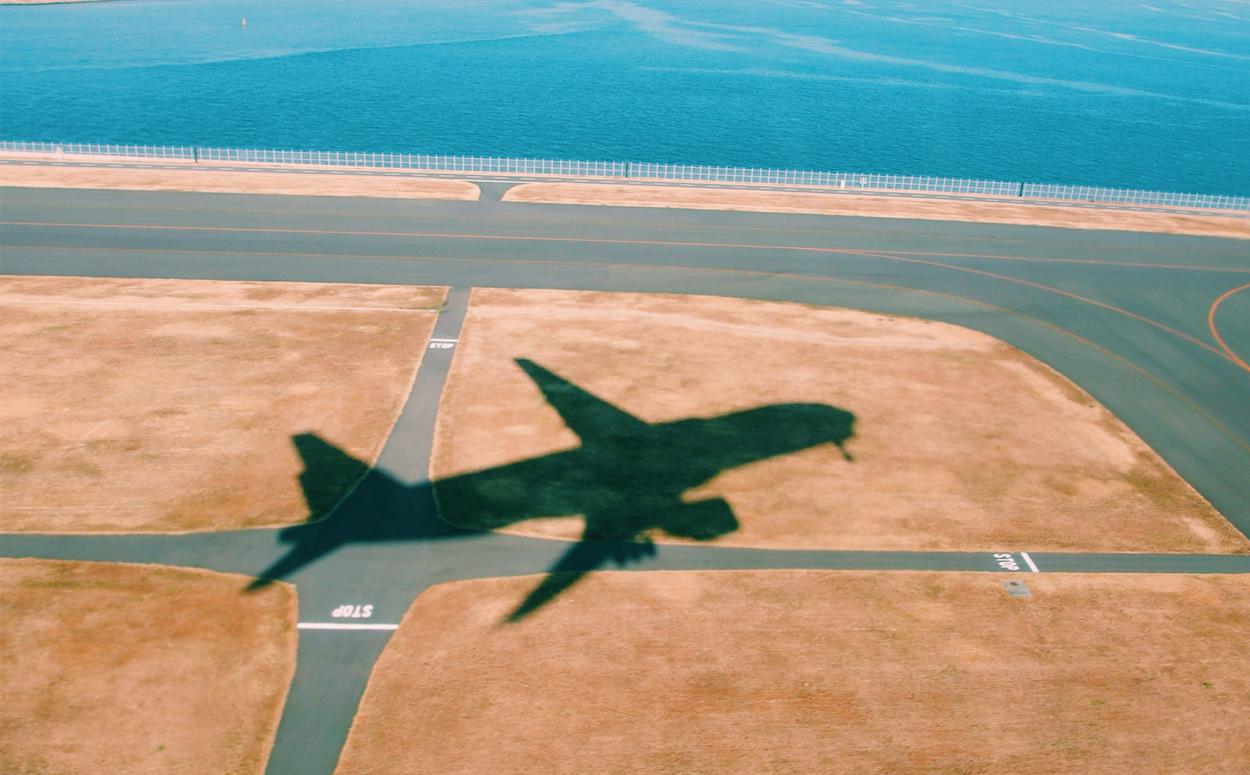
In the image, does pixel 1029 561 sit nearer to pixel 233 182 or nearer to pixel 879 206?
pixel 879 206

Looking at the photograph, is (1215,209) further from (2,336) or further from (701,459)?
(2,336)

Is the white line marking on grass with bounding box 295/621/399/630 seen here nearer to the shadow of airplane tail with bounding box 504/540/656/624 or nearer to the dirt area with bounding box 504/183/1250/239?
the shadow of airplane tail with bounding box 504/540/656/624

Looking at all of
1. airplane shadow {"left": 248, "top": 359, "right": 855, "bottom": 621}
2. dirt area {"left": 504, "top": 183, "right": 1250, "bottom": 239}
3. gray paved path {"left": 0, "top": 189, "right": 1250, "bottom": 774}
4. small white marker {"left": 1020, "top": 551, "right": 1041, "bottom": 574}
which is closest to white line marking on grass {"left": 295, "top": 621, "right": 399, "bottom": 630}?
gray paved path {"left": 0, "top": 189, "right": 1250, "bottom": 774}

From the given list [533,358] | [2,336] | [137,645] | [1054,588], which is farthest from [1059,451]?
[2,336]

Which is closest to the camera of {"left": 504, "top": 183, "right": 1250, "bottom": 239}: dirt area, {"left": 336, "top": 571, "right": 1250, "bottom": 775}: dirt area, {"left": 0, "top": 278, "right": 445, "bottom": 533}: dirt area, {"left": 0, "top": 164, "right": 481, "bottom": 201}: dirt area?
{"left": 336, "top": 571, "right": 1250, "bottom": 775}: dirt area

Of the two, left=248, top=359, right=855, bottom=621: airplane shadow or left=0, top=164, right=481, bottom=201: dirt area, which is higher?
left=0, top=164, right=481, bottom=201: dirt area

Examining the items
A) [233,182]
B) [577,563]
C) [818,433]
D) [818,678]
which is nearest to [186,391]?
[577,563]
